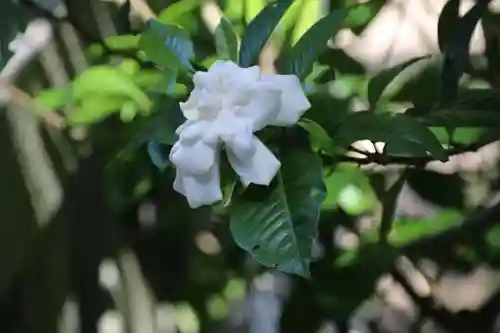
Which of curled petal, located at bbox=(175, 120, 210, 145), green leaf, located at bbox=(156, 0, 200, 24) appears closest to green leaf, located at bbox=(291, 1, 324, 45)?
green leaf, located at bbox=(156, 0, 200, 24)

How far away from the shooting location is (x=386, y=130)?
475 mm

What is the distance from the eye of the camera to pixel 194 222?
0.88m

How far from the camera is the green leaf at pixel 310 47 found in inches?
19.3

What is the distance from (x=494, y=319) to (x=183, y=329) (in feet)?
1.29

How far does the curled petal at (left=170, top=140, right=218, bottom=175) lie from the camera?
423 mm

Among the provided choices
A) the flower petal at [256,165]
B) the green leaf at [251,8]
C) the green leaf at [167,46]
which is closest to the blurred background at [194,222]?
the green leaf at [251,8]

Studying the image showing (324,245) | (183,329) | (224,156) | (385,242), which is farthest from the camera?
(183,329)

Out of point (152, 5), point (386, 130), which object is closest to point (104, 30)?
point (152, 5)

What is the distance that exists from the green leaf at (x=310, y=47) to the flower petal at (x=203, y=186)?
0.11 m

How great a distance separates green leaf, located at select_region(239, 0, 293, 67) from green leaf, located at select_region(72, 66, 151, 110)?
13cm

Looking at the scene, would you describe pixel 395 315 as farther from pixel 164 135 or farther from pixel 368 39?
pixel 164 135

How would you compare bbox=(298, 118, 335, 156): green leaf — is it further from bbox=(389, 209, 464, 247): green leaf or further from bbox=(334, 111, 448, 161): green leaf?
bbox=(389, 209, 464, 247): green leaf

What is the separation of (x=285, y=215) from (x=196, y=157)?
0.07 m

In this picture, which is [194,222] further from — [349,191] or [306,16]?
[306,16]
